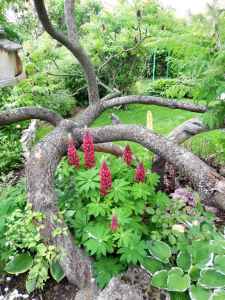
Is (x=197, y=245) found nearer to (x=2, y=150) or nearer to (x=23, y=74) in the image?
(x=2, y=150)

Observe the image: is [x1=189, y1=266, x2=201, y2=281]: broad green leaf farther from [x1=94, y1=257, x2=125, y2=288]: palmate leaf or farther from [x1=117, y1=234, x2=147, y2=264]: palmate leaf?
[x1=94, y1=257, x2=125, y2=288]: palmate leaf

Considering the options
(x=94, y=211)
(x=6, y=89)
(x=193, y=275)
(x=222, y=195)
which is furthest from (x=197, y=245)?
(x=6, y=89)

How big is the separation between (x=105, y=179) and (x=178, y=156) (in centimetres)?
75

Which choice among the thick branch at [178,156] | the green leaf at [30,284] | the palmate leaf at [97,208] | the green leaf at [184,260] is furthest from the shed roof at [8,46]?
the green leaf at [184,260]

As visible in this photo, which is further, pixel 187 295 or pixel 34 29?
pixel 34 29

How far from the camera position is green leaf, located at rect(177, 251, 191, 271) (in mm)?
2941

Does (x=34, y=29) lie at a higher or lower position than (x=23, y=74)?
higher

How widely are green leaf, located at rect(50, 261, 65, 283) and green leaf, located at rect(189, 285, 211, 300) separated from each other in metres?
1.09

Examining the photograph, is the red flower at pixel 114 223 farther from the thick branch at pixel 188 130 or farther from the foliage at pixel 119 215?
the thick branch at pixel 188 130

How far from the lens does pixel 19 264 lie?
10.3 ft

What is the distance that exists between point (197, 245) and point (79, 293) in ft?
3.50

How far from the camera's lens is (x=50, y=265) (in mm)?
3080

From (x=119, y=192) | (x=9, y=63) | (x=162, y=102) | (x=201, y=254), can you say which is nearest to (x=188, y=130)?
(x=162, y=102)

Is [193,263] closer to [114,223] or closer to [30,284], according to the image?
[114,223]
